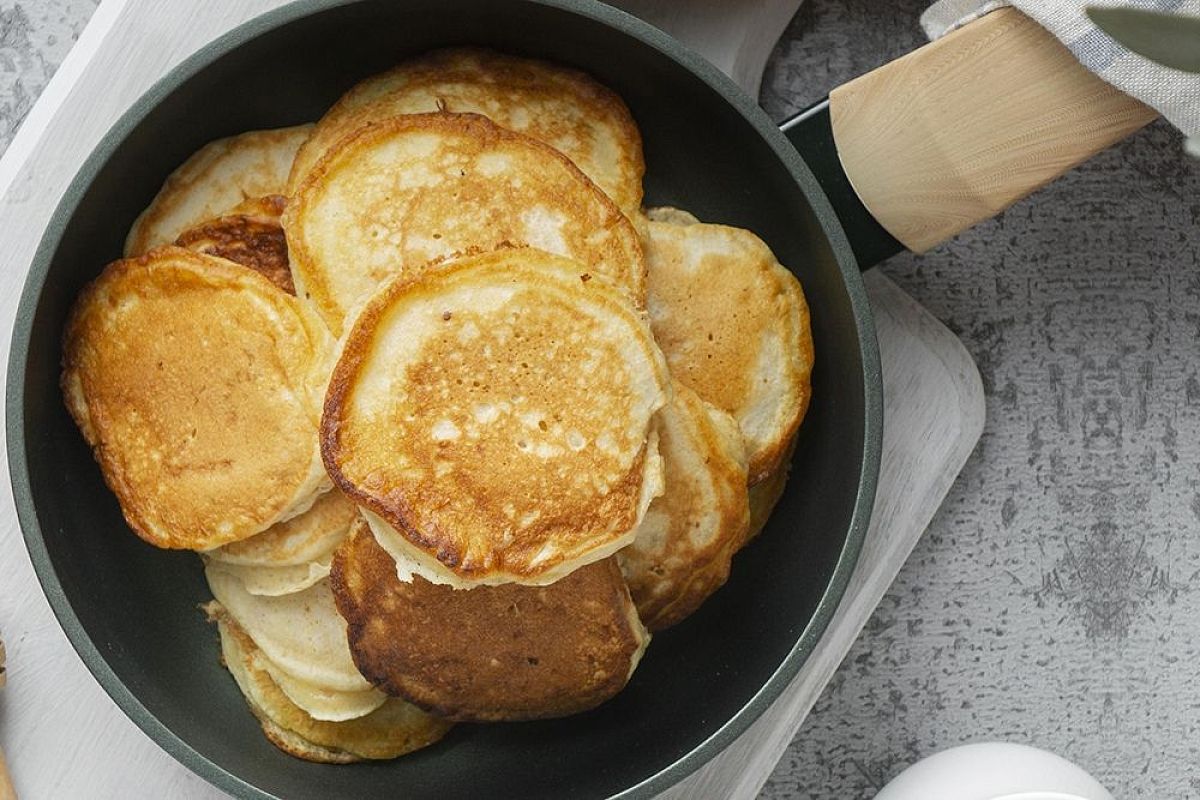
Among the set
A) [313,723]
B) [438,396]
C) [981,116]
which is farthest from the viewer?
[313,723]

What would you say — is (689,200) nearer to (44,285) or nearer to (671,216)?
(671,216)

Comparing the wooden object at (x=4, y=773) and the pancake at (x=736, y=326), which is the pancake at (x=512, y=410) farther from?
the wooden object at (x=4, y=773)

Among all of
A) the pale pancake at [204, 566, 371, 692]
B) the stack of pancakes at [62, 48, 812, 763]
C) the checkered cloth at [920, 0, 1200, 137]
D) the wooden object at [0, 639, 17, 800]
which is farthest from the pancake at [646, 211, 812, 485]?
the wooden object at [0, 639, 17, 800]

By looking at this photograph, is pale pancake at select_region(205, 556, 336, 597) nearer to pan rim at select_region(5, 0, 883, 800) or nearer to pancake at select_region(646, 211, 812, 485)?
pan rim at select_region(5, 0, 883, 800)

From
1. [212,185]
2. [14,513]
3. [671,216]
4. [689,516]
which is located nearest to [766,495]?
[689,516]

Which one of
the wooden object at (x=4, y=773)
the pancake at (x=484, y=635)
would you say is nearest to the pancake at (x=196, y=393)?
the pancake at (x=484, y=635)
